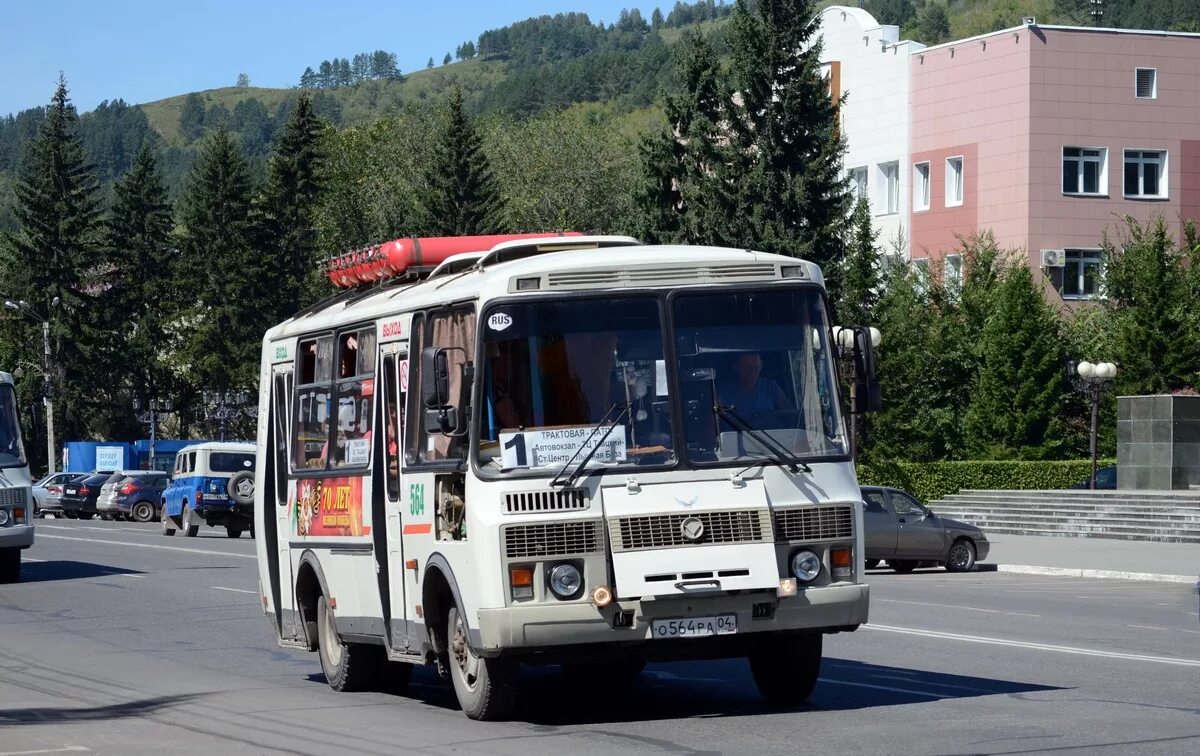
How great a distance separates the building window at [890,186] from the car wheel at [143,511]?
31.3m

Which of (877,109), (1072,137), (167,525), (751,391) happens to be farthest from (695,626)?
(877,109)

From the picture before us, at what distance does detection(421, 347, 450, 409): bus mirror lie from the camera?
10531 mm

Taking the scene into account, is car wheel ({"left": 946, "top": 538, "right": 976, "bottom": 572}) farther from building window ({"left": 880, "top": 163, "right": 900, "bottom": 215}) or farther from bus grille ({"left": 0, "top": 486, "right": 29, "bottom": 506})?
building window ({"left": 880, "top": 163, "right": 900, "bottom": 215})

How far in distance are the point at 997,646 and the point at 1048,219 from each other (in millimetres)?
51321

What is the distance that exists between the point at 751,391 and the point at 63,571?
20.7 metres

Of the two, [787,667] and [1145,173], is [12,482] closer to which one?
[787,667]

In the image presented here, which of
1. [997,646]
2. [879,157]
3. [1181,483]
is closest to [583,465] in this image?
[997,646]

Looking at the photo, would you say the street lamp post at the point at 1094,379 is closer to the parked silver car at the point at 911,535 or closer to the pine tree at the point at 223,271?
the parked silver car at the point at 911,535

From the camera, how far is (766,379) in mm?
10906

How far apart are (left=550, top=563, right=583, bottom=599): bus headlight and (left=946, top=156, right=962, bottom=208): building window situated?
2366 inches

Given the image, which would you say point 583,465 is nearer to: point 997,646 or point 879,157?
point 997,646

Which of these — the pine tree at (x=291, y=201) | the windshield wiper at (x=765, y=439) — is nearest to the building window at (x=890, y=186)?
the pine tree at (x=291, y=201)

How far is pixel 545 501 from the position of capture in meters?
10.5

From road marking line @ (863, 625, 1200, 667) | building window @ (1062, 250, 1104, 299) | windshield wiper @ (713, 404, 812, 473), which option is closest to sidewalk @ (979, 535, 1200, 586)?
road marking line @ (863, 625, 1200, 667)
